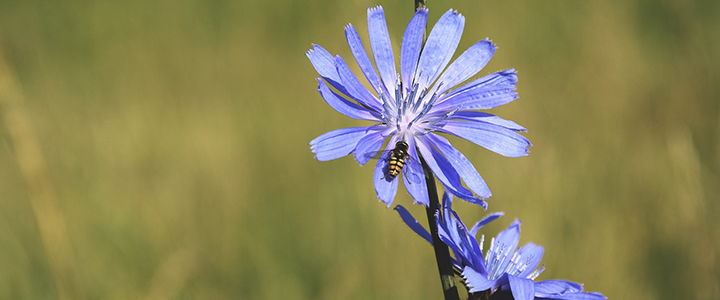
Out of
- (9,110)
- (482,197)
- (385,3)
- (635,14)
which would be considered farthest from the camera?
(385,3)

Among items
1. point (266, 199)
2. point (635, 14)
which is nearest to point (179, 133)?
point (266, 199)

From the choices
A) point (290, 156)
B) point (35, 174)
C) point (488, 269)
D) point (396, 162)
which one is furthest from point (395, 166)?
point (290, 156)

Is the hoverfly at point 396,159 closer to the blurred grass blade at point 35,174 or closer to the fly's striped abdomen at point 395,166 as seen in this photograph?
the fly's striped abdomen at point 395,166

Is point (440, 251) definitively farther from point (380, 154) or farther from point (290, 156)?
point (290, 156)

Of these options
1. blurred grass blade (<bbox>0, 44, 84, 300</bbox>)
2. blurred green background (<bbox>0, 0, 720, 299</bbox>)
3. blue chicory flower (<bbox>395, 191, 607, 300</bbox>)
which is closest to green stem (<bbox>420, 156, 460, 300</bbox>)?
blue chicory flower (<bbox>395, 191, 607, 300</bbox>)

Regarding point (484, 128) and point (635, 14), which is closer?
point (484, 128)

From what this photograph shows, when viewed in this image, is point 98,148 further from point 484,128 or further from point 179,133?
point 484,128

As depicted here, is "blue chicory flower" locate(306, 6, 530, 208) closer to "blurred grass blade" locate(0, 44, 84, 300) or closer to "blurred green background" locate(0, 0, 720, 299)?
"blurred green background" locate(0, 0, 720, 299)
